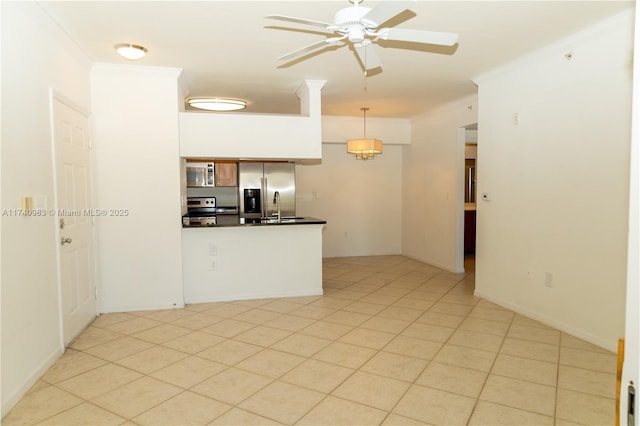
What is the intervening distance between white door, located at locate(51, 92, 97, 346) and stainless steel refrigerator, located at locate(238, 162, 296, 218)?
123 inches

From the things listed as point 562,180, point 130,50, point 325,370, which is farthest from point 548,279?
point 130,50

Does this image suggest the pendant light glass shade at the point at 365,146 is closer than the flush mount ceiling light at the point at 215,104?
No

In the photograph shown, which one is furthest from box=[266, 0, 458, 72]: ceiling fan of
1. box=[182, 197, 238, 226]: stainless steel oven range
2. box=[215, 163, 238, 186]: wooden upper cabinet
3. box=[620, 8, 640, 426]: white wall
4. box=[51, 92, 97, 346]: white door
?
box=[182, 197, 238, 226]: stainless steel oven range

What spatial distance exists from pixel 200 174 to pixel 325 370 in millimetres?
4943

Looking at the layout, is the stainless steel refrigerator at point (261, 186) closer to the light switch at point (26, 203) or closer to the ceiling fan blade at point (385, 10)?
the light switch at point (26, 203)

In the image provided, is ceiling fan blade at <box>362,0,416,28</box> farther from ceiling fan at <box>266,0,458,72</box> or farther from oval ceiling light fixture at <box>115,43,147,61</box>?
oval ceiling light fixture at <box>115,43,147,61</box>

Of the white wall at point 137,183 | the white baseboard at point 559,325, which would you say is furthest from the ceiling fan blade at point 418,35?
the white wall at point 137,183

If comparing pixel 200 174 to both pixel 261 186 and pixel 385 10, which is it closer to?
pixel 261 186

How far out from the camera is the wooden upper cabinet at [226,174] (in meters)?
6.98

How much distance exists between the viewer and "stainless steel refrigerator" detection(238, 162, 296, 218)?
691cm

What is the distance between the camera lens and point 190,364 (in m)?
2.95

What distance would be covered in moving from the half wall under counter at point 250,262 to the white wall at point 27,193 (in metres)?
1.66

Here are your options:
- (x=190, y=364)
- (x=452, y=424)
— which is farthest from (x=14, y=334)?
(x=452, y=424)

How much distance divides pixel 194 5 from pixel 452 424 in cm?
321
